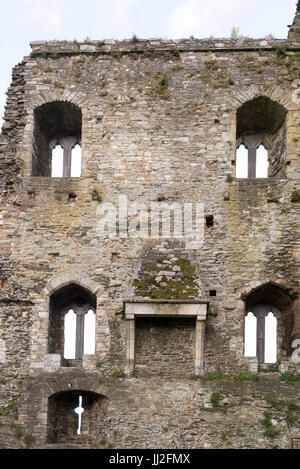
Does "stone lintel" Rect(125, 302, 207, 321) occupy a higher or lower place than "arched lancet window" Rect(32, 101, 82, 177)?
lower

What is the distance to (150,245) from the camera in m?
18.2

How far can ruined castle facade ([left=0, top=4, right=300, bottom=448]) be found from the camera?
16.9 meters

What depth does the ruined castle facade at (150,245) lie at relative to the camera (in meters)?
16.9

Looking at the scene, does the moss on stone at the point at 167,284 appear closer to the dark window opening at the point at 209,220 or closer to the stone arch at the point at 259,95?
the dark window opening at the point at 209,220

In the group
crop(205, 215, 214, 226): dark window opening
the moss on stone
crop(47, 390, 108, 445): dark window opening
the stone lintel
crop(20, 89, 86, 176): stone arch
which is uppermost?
crop(20, 89, 86, 176): stone arch

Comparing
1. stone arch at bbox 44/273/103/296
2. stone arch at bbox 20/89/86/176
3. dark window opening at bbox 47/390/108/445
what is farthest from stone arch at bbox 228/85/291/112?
dark window opening at bbox 47/390/108/445

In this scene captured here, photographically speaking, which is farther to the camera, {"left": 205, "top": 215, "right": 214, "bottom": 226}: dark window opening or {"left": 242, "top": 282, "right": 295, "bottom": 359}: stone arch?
{"left": 205, "top": 215, "right": 214, "bottom": 226}: dark window opening

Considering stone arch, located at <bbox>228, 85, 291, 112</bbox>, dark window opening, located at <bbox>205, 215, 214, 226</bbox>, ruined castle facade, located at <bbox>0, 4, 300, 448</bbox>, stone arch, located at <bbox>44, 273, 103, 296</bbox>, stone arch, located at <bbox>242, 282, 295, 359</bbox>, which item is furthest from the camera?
stone arch, located at <bbox>228, 85, 291, 112</bbox>

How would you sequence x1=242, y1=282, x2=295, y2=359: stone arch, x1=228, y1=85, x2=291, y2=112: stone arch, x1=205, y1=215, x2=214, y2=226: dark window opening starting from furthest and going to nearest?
x1=228, y1=85, x2=291, y2=112: stone arch
x1=205, y1=215, x2=214, y2=226: dark window opening
x1=242, y1=282, x2=295, y2=359: stone arch

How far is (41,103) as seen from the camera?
19406 mm

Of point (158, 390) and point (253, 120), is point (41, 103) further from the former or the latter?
point (158, 390)

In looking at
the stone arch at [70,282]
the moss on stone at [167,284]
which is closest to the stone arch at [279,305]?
the moss on stone at [167,284]

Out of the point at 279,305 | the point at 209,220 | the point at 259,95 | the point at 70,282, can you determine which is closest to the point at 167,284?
the point at 209,220

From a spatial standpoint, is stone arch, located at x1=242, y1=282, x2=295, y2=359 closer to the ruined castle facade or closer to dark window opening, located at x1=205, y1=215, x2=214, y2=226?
the ruined castle facade
